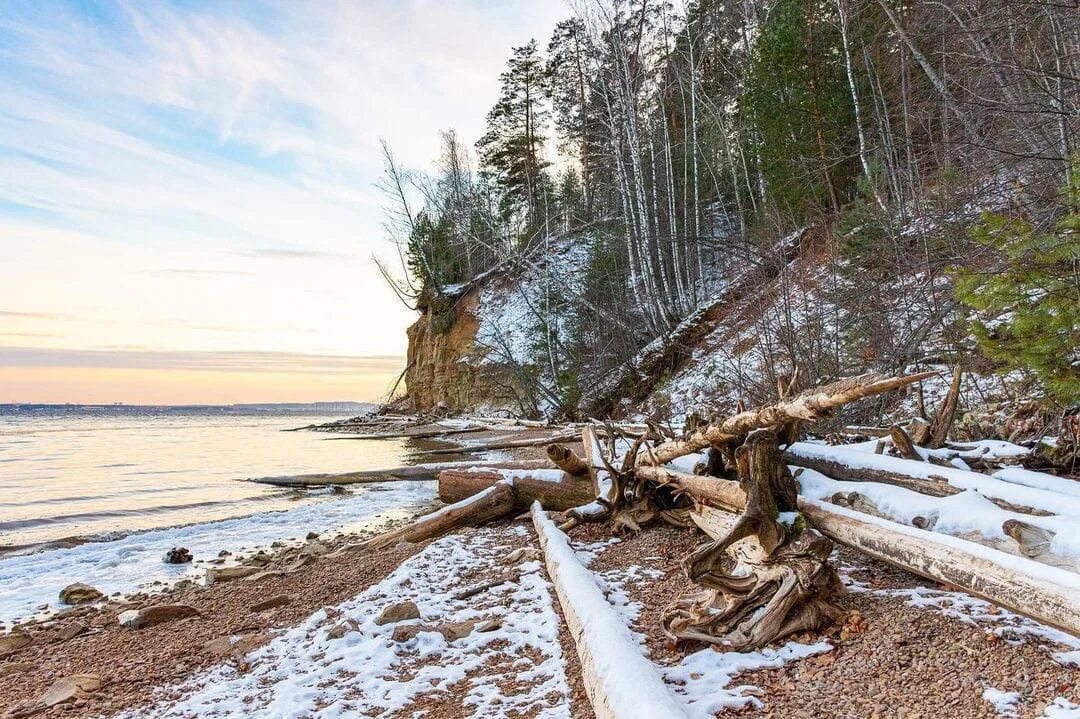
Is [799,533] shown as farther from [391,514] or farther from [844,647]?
[391,514]

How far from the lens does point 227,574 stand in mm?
5996

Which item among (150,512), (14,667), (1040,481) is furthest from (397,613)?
(150,512)

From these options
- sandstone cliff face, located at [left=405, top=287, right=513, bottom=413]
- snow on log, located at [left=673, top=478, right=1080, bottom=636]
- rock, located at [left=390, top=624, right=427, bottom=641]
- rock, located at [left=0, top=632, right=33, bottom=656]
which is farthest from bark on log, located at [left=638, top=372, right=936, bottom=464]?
sandstone cliff face, located at [left=405, top=287, right=513, bottom=413]

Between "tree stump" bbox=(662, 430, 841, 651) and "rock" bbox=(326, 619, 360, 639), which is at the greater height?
"tree stump" bbox=(662, 430, 841, 651)

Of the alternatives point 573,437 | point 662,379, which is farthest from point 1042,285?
point 662,379

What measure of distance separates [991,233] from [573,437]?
956cm

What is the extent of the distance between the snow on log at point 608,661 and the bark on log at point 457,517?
2.93m

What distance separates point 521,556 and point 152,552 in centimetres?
511

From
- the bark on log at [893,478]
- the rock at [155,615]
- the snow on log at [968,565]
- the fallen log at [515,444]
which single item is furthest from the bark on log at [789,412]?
the fallen log at [515,444]

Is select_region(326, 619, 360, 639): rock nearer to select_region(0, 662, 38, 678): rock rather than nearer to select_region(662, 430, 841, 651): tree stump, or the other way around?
select_region(662, 430, 841, 651): tree stump

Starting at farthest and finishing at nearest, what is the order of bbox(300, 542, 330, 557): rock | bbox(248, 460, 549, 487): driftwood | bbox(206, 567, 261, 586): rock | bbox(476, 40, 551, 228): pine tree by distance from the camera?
bbox(476, 40, 551, 228): pine tree < bbox(248, 460, 549, 487): driftwood < bbox(300, 542, 330, 557): rock < bbox(206, 567, 261, 586): rock

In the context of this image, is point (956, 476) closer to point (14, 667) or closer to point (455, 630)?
point (455, 630)

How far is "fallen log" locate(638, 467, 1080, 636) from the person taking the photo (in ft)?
7.92

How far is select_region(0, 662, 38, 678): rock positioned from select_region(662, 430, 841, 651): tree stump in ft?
13.8
